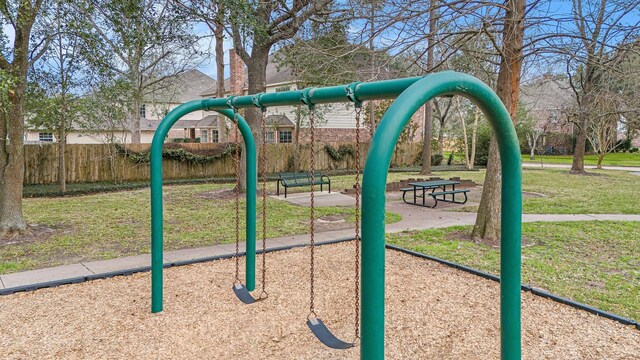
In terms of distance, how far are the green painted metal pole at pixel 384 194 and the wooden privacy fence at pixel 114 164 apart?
15599 millimetres

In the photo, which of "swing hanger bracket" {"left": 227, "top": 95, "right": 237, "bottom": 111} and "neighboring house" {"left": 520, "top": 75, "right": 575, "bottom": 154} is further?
"neighboring house" {"left": 520, "top": 75, "right": 575, "bottom": 154}

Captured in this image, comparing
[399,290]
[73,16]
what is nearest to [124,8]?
[73,16]

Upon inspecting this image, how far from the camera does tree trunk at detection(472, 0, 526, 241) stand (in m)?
6.14

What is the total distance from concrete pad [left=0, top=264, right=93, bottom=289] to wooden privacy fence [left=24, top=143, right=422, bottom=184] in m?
11.4

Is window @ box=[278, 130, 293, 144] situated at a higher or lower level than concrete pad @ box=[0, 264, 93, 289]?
higher

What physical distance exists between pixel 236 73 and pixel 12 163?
60.3 feet

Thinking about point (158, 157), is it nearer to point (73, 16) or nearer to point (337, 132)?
point (73, 16)

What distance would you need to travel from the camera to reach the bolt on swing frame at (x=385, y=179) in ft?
5.99

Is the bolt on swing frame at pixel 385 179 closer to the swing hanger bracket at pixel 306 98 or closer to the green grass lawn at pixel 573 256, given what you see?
the swing hanger bracket at pixel 306 98

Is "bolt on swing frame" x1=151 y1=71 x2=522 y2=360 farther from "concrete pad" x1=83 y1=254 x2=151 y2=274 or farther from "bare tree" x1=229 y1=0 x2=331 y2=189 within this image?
"bare tree" x1=229 y1=0 x2=331 y2=189

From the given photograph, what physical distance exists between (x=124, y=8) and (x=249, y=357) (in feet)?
19.5

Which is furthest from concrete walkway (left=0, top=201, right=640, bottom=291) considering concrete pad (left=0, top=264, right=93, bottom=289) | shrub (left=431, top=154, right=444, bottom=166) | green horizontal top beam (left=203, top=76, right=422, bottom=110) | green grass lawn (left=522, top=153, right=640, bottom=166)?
green grass lawn (left=522, top=153, right=640, bottom=166)

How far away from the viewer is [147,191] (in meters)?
13.7

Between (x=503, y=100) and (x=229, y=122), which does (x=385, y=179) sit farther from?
(x=229, y=122)
